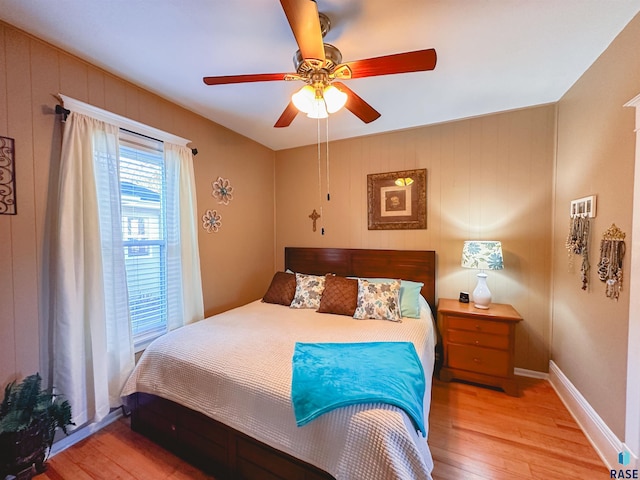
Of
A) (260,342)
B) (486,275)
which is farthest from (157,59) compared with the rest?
(486,275)

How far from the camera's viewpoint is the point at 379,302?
7.86ft

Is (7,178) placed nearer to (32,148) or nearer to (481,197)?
(32,148)

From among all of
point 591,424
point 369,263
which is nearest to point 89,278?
point 369,263

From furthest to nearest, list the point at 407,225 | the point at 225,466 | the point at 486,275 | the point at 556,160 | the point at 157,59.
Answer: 1. the point at 407,225
2. the point at 486,275
3. the point at 556,160
4. the point at 157,59
5. the point at 225,466

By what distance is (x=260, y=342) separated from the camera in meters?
1.82

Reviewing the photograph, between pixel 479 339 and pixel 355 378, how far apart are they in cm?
163

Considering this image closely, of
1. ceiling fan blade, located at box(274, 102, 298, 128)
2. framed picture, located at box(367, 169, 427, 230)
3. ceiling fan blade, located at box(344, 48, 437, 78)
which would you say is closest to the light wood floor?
framed picture, located at box(367, 169, 427, 230)

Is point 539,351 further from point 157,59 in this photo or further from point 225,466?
point 157,59

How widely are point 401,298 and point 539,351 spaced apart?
4.75 feet

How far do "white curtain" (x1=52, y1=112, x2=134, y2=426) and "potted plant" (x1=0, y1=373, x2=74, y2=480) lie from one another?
163 millimetres

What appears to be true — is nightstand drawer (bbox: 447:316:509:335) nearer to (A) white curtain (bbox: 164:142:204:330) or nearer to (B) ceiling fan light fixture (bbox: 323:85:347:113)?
(B) ceiling fan light fixture (bbox: 323:85:347:113)

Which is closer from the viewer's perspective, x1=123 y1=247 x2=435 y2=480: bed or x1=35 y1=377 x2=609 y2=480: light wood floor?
x1=123 y1=247 x2=435 y2=480: bed

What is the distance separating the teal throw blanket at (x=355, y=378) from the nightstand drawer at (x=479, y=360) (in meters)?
1.00

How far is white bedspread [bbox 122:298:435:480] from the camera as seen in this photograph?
1.10 metres
